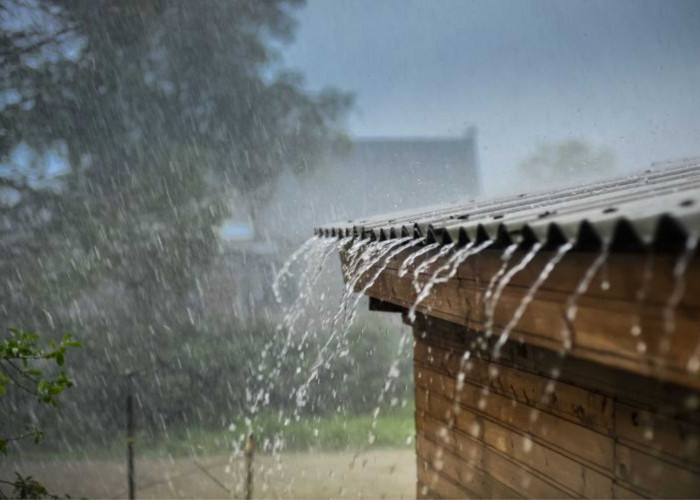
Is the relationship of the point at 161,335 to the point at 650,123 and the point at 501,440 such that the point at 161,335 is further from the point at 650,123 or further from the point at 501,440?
the point at 650,123

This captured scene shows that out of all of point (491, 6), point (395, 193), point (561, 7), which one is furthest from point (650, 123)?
point (395, 193)

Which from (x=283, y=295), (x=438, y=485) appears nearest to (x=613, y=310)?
(x=438, y=485)

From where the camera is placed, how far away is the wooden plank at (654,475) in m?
1.88

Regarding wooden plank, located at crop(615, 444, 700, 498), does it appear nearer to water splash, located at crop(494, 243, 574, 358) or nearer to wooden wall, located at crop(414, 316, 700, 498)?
wooden wall, located at crop(414, 316, 700, 498)

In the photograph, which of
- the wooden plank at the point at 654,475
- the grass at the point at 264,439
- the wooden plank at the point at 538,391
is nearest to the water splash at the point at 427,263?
the wooden plank at the point at 538,391

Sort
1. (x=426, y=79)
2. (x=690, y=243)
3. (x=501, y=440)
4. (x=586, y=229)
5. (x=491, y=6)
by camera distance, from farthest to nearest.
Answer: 1. (x=491, y=6)
2. (x=426, y=79)
3. (x=501, y=440)
4. (x=586, y=229)
5. (x=690, y=243)

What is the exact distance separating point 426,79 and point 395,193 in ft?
96.8

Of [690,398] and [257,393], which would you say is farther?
[257,393]

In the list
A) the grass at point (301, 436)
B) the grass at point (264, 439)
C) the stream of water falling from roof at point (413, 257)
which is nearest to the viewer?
the stream of water falling from roof at point (413, 257)

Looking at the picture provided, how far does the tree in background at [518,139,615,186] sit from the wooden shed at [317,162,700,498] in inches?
1479

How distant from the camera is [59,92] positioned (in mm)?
17688

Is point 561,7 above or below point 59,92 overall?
above

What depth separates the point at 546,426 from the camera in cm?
261

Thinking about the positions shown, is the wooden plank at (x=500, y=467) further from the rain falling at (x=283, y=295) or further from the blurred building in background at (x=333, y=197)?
the blurred building in background at (x=333, y=197)
